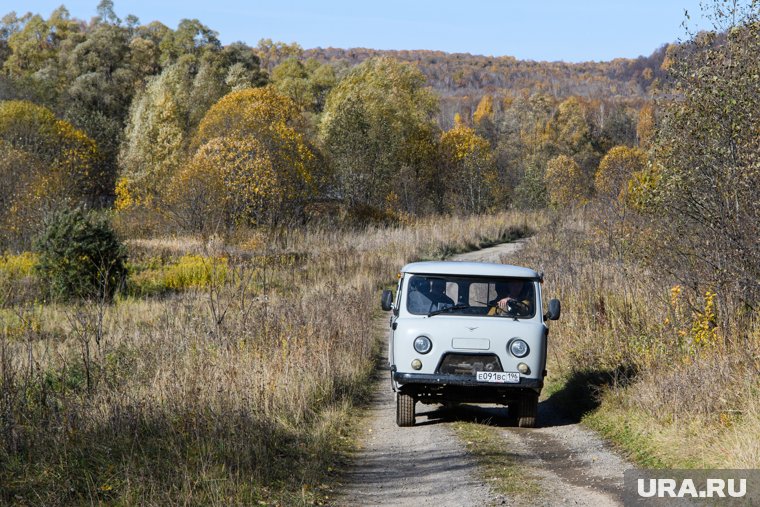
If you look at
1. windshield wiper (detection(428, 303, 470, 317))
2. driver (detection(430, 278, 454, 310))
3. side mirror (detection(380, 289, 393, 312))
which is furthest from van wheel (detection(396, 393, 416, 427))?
side mirror (detection(380, 289, 393, 312))

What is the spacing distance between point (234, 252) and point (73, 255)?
6.93 meters

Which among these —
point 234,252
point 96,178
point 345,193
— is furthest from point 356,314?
point 96,178

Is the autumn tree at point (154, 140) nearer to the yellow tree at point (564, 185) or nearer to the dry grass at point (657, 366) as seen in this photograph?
the yellow tree at point (564, 185)

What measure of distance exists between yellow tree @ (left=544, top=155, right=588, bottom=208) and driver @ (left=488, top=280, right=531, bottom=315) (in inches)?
1607

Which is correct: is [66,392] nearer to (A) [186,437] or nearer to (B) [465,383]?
(A) [186,437]

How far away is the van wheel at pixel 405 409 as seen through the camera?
36.3 ft

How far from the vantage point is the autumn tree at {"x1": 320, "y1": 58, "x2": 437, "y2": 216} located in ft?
176

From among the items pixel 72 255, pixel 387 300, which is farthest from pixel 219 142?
pixel 387 300

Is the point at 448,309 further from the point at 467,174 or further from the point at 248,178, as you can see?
the point at 467,174

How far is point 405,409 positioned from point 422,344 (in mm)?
920

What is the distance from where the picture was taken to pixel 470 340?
35.3ft

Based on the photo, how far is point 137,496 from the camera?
22.1ft

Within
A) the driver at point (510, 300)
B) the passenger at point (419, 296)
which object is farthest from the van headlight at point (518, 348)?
the passenger at point (419, 296)

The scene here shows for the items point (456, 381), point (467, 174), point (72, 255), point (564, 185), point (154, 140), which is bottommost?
point (456, 381)
